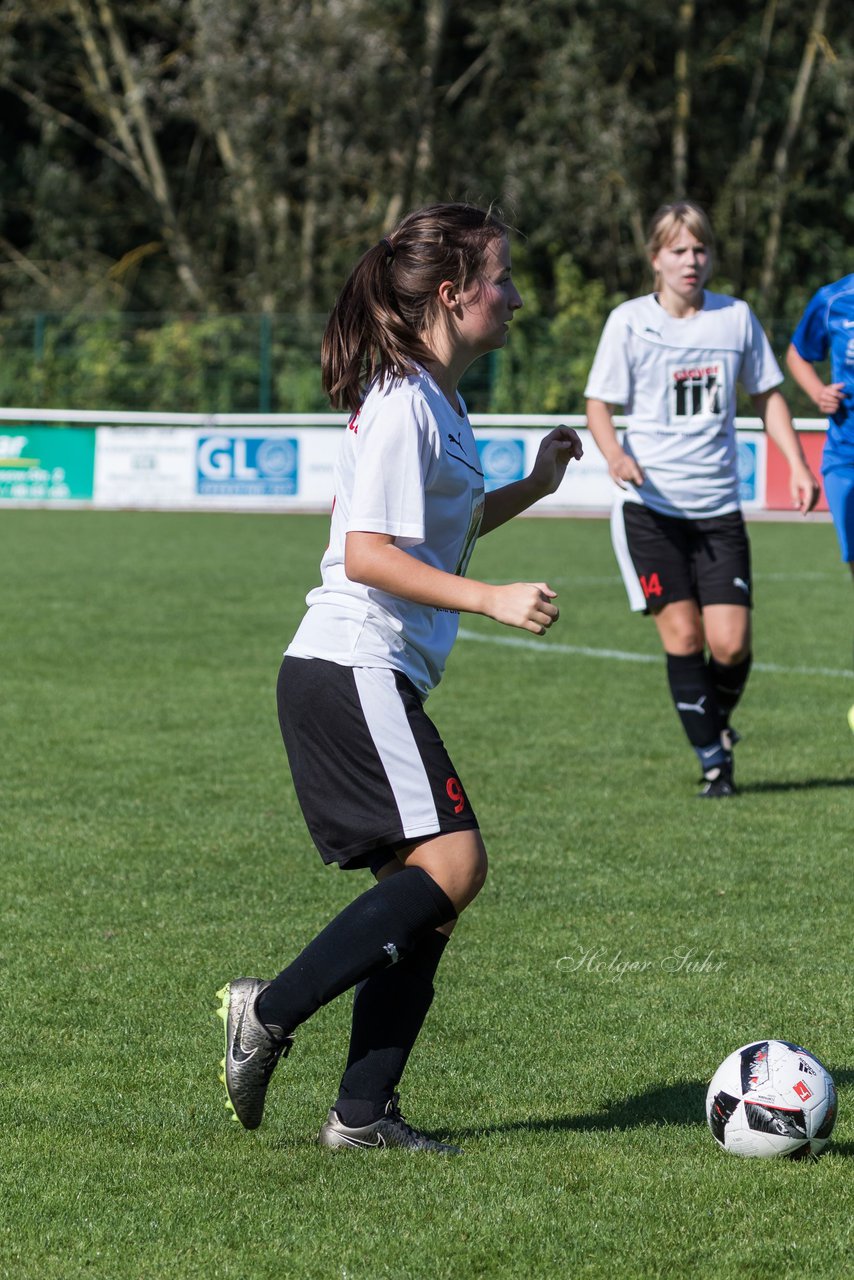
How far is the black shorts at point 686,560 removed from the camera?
6.85 metres

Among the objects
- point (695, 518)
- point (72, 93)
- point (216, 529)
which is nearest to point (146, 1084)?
point (695, 518)

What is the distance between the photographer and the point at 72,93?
37.8m

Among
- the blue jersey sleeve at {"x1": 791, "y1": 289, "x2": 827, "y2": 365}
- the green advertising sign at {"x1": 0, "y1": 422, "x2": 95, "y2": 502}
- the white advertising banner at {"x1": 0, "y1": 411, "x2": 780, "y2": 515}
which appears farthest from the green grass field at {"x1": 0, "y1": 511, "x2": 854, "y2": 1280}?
the green advertising sign at {"x1": 0, "y1": 422, "x2": 95, "y2": 502}

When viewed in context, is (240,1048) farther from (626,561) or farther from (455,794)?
(626,561)

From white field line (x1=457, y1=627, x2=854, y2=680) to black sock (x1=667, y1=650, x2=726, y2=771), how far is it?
317cm

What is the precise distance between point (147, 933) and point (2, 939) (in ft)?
1.28

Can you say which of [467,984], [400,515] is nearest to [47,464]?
[467,984]

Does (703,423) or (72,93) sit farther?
(72,93)

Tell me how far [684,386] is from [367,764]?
4122 mm

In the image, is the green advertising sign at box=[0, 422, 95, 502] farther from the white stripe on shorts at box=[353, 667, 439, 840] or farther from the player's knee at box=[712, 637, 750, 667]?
the white stripe on shorts at box=[353, 667, 439, 840]

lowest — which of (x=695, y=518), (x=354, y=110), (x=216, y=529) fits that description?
(x=216, y=529)

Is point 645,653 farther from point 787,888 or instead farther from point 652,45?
point 652,45

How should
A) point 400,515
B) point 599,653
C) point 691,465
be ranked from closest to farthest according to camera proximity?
1. point 400,515
2. point 691,465
3. point 599,653

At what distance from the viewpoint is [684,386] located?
695 cm
